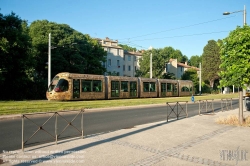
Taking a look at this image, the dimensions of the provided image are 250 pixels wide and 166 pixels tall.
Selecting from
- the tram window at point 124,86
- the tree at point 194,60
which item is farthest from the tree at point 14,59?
the tree at point 194,60

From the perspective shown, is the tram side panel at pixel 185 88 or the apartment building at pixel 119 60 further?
the apartment building at pixel 119 60

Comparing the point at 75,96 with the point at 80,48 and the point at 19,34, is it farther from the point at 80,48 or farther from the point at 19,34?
the point at 80,48

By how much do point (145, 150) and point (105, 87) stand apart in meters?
21.3

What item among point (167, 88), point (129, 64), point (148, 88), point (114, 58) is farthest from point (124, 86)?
point (129, 64)

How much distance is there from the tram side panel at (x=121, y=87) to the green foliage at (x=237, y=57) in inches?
688

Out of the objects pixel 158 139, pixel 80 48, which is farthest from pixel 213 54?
pixel 158 139

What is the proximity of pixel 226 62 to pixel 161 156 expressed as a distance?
305 inches

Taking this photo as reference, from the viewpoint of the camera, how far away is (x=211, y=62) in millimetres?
69062

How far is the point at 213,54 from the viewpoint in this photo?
69.2m

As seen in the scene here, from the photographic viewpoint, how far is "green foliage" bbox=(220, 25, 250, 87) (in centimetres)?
1081

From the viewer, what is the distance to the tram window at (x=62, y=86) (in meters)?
22.9

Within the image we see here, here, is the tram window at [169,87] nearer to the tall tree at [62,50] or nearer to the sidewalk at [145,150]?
the tall tree at [62,50]

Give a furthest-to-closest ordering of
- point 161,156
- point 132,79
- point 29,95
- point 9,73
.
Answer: point 132,79
point 29,95
point 9,73
point 161,156

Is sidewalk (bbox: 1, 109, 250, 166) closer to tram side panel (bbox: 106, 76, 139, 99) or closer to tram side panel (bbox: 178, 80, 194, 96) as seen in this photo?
tram side panel (bbox: 106, 76, 139, 99)
